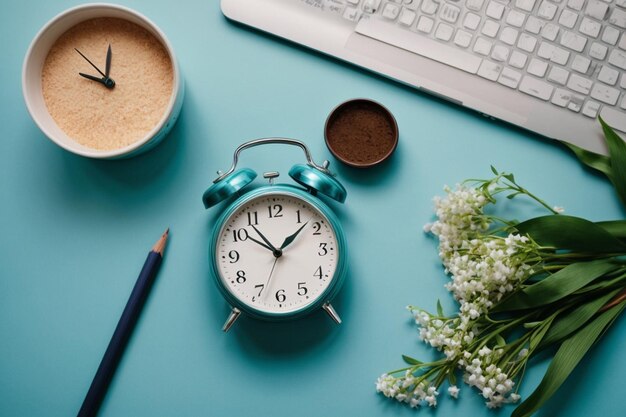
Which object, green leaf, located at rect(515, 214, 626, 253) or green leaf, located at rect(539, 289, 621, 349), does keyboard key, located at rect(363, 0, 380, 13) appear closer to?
green leaf, located at rect(515, 214, 626, 253)

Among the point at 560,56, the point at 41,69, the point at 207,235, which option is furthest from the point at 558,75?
the point at 41,69

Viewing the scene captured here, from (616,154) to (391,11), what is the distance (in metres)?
0.49

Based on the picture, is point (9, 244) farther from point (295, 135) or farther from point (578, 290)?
point (578, 290)

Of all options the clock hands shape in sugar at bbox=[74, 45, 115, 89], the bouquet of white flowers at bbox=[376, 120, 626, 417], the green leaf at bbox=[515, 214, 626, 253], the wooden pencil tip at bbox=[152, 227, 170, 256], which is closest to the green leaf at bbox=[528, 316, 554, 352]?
the bouquet of white flowers at bbox=[376, 120, 626, 417]

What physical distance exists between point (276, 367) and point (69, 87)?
65 centimetres

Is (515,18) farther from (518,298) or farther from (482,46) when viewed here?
(518,298)

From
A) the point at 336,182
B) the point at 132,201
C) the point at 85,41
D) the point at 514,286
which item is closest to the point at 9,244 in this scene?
the point at 132,201

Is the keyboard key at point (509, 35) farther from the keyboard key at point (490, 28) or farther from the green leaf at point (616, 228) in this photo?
the green leaf at point (616, 228)

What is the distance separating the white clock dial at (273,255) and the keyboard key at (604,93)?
1.80 ft

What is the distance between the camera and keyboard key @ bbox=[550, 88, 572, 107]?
1064mm

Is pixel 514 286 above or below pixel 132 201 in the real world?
above

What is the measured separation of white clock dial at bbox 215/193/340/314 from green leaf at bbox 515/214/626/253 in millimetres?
366

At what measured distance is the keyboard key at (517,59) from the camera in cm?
107

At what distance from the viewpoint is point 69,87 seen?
41.3 inches
